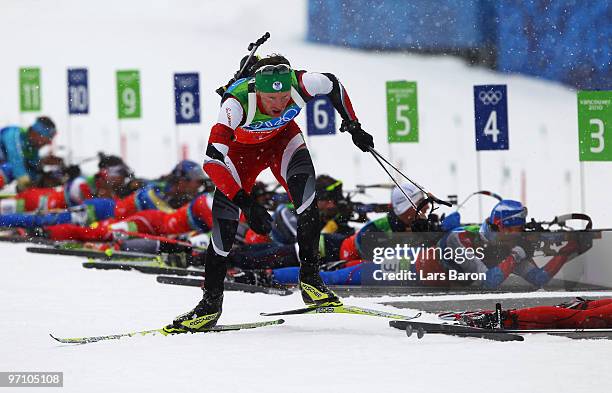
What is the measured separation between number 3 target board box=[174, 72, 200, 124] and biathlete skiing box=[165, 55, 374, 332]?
342 inches

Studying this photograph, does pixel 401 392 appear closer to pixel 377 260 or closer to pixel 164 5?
pixel 377 260

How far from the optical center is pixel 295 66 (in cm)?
3027

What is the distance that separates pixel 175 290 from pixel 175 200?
3.23 m

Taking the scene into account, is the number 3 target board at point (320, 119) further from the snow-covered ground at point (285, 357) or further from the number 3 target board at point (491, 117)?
the snow-covered ground at point (285, 357)

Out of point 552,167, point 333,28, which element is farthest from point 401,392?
point 333,28

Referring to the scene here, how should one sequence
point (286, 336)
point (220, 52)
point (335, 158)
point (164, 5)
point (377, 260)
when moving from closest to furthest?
1. point (286, 336)
2. point (377, 260)
3. point (335, 158)
4. point (220, 52)
5. point (164, 5)

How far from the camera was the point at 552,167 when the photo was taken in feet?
75.4

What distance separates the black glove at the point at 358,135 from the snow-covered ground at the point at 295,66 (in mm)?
9164

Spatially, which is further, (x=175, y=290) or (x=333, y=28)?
(x=333, y=28)

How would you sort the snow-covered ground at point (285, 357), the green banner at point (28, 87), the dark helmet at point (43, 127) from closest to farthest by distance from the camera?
the snow-covered ground at point (285, 357), the dark helmet at point (43, 127), the green banner at point (28, 87)

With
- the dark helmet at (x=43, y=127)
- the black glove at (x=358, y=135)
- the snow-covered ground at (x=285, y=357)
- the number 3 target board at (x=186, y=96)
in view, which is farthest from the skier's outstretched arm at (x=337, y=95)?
the dark helmet at (x=43, y=127)

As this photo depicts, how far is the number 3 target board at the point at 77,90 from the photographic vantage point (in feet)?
64.5

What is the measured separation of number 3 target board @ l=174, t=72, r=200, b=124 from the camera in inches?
654

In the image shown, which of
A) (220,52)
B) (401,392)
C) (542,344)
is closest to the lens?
(401,392)
